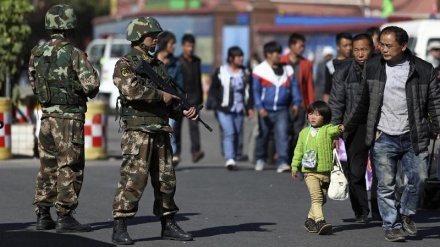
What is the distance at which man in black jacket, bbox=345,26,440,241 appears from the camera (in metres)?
10.4

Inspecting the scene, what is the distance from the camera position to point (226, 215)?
12.3m

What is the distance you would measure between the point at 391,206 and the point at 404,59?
46.1 inches

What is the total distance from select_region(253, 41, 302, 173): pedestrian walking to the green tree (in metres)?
3.93

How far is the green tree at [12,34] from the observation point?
1903 centimetres

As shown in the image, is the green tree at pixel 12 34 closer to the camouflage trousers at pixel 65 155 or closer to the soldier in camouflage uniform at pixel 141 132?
the camouflage trousers at pixel 65 155

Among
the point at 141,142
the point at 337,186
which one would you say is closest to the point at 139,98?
the point at 141,142

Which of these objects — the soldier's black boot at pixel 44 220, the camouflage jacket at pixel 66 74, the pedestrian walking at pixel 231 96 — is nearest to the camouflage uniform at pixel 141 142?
the camouflage jacket at pixel 66 74

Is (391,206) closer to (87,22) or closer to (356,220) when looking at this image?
(356,220)

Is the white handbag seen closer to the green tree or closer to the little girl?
the little girl

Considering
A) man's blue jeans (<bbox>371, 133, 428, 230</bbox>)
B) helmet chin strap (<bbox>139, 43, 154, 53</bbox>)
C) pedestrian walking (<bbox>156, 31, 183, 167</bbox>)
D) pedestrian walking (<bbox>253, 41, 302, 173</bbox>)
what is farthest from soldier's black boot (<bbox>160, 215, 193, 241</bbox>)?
pedestrian walking (<bbox>253, 41, 302, 173</bbox>)

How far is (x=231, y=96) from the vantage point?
17.8m

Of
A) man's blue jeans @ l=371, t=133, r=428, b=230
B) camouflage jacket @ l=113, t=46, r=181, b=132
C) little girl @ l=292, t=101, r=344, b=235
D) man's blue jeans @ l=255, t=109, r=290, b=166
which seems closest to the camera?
camouflage jacket @ l=113, t=46, r=181, b=132

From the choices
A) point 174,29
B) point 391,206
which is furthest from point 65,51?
point 174,29

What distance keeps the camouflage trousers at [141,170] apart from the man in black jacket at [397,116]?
167cm
